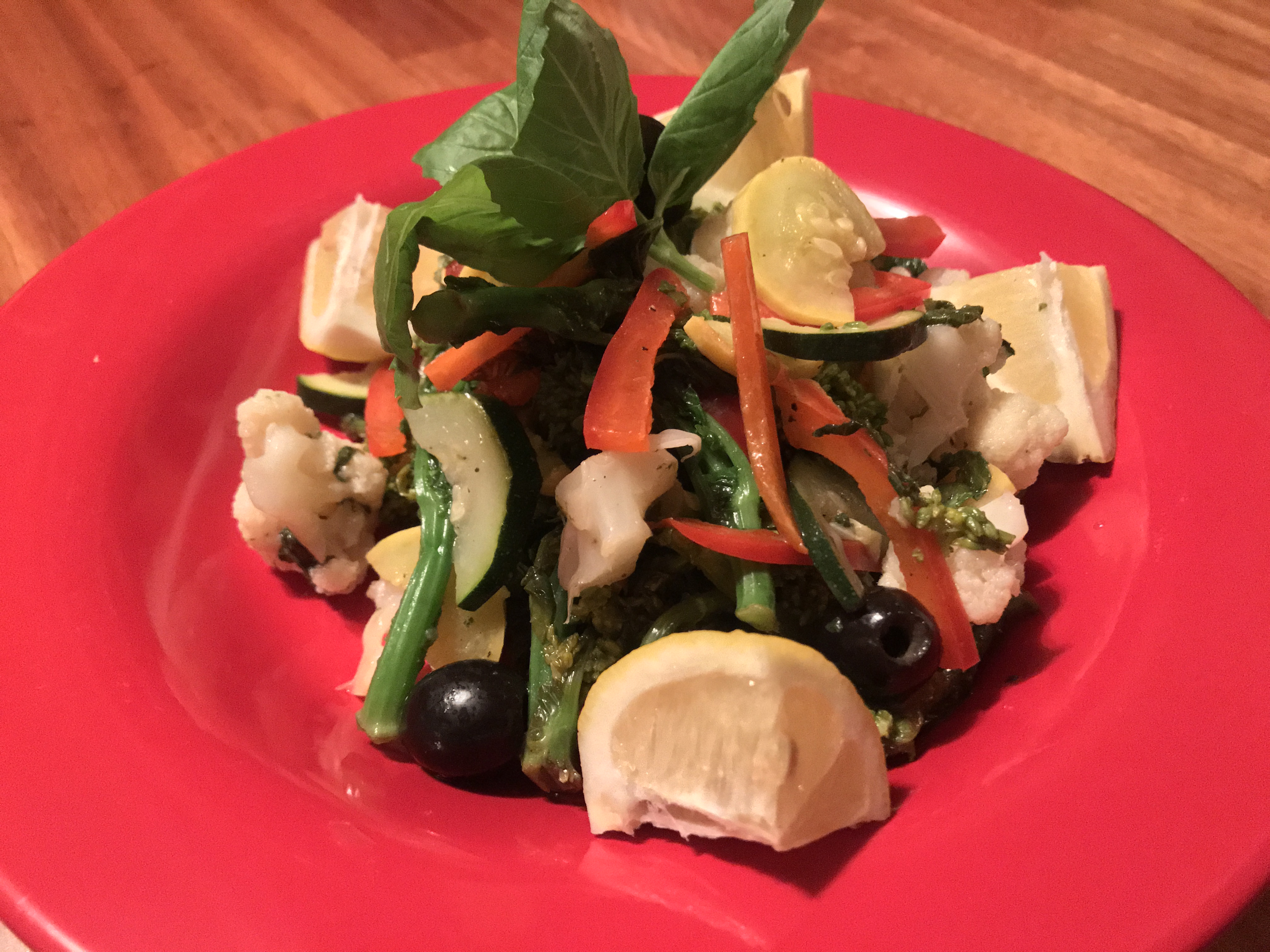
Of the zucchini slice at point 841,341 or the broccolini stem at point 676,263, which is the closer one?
the zucchini slice at point 841,341

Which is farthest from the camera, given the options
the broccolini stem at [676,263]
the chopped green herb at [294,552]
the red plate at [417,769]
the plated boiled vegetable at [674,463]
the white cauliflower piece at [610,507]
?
the chopped green herb at [294,552]

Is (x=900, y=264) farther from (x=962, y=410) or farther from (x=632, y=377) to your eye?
(x=632, y=377)

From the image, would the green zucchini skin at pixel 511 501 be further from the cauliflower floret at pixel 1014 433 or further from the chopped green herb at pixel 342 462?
the cauliflower floret at pixel 1014 433

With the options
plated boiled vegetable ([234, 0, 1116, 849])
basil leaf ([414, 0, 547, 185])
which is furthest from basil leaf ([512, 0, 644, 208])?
basil leaf ([414, 0, 547, 185])

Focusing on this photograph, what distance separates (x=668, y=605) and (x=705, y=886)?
0.42m

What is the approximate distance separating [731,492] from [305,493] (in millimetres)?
774

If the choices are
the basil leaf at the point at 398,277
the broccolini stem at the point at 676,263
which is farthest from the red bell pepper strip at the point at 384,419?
the broccolini stem at the point at 676,263

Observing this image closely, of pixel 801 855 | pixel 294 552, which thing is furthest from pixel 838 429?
pixel 294 552

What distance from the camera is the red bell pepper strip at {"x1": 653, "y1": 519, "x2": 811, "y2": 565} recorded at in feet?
4.01

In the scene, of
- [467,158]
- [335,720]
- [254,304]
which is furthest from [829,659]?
[254,304]

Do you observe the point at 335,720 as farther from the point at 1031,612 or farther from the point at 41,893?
the point at 1031,612

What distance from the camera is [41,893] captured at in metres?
0.97

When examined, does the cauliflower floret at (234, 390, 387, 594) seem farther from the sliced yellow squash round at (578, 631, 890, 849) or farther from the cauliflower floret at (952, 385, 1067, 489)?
the cauliflower floret at (952, 385, 1067, 489)

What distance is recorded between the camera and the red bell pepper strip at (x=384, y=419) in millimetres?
1625
